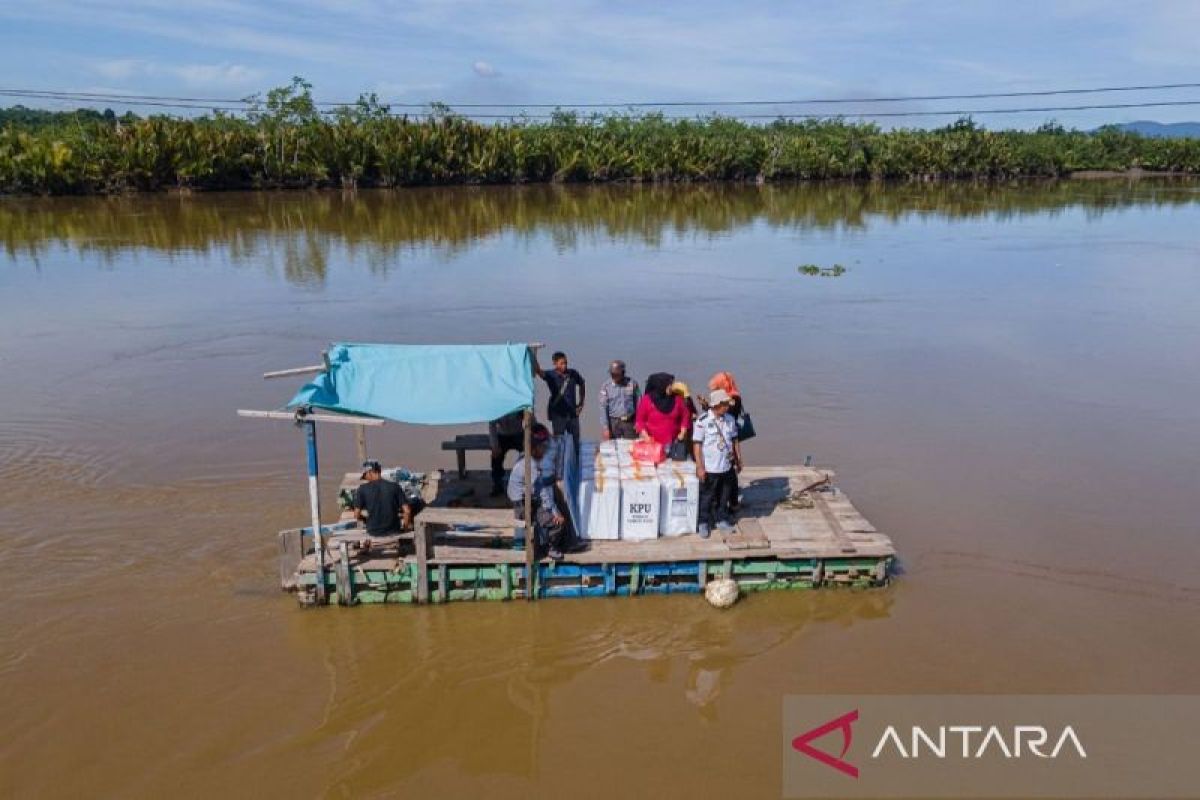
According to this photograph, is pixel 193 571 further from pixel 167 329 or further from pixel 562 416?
pixel 167 329

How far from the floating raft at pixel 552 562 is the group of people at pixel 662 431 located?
33 cm

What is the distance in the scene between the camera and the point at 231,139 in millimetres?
45625

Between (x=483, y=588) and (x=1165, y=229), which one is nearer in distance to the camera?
(x=483, y=588)

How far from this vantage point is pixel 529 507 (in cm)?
832

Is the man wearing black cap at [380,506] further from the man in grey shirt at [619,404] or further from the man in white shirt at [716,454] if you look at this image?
the man in white shirt at [716,454]

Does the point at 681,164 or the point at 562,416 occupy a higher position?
the point at 681,164

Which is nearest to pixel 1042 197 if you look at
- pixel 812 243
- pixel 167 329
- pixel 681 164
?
pixel 681 164

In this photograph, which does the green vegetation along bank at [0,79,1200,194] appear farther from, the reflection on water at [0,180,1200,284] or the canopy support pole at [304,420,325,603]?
the canopy support pole at [304,420,325,603]

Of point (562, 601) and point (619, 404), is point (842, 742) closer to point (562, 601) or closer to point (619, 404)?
point (562, 601)

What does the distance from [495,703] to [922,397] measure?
10.5 metres

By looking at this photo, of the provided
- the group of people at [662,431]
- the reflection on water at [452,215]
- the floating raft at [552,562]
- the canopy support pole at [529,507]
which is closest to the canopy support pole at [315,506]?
the floating raft at [552,562]

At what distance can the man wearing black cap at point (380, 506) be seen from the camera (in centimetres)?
859

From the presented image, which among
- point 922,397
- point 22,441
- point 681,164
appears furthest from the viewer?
point 681,164

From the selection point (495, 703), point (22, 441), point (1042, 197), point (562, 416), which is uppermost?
point (1042, 197)
